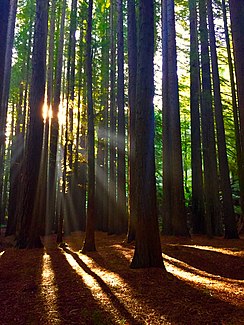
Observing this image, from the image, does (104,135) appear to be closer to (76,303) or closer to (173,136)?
(173,136)

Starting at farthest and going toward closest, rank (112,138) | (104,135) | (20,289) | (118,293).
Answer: (104,135) → (112,138) → (20,289) → (118,293)

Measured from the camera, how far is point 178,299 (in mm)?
4039

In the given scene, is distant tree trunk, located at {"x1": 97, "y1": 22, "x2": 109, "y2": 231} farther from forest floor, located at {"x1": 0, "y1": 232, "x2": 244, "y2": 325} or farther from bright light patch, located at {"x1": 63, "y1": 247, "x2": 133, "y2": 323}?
bright light patch, located at {"x1": 63, "y1": 247, "x2": 133, "y2": 323}

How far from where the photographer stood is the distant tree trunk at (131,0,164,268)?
19.5 feet

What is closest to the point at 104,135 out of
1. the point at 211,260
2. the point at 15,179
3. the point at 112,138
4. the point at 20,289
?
the point at 112,138

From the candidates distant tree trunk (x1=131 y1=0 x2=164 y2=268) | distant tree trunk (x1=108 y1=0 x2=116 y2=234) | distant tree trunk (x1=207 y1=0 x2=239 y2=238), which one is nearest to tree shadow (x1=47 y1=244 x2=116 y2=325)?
distant tree trunk (x1=131 y1=0 x2=164 y2=268)

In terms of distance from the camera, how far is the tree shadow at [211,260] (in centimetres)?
666

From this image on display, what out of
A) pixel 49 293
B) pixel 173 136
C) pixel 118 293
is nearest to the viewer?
pixel 118 293

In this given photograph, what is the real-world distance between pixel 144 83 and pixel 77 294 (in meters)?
4.24

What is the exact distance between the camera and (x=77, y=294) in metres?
4.45

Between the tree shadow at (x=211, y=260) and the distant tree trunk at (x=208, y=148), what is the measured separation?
510 cm

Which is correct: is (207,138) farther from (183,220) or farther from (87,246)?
(87,246)

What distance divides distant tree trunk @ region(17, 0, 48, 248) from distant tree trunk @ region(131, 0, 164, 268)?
4973mm

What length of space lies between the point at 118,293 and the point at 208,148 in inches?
405
